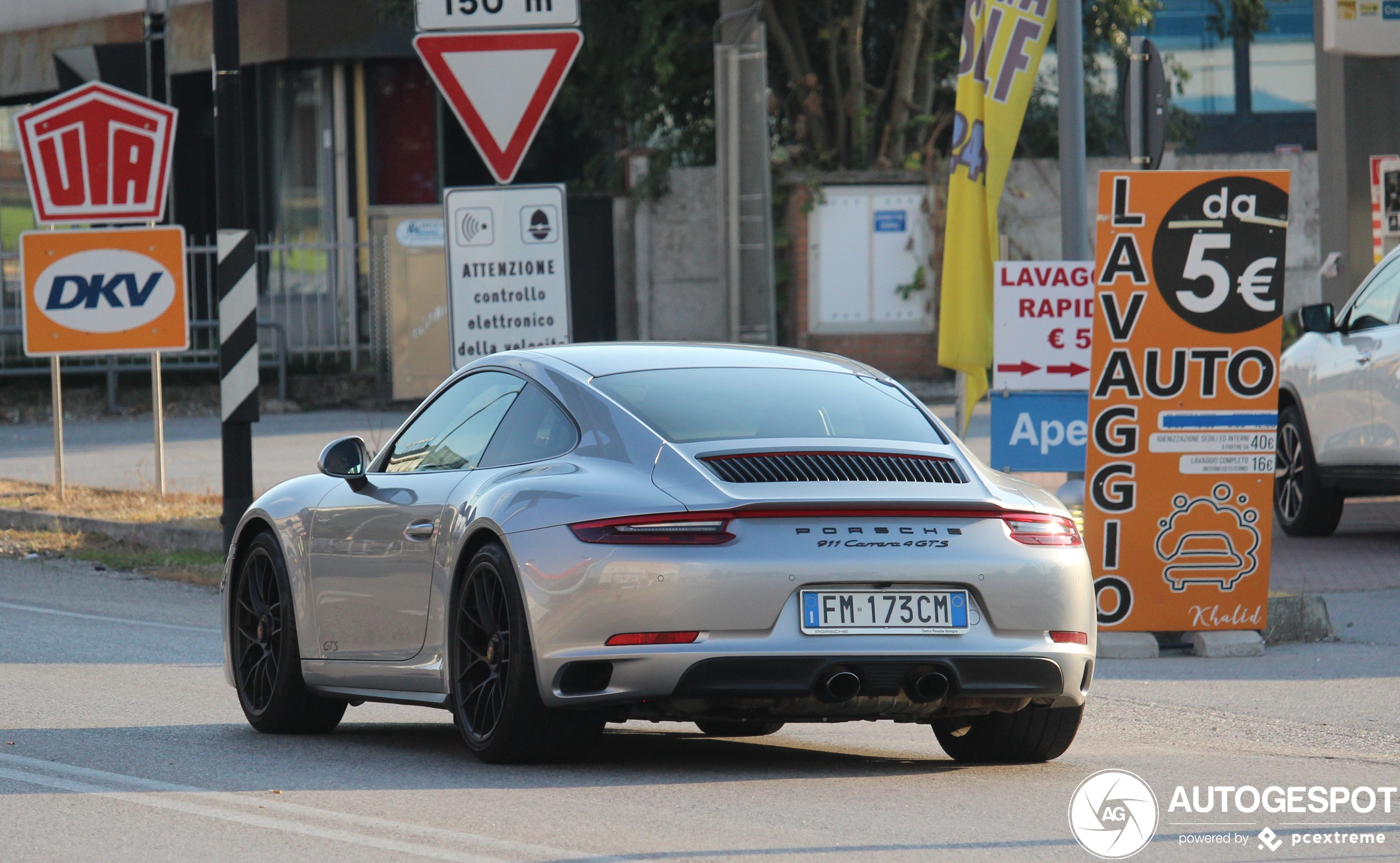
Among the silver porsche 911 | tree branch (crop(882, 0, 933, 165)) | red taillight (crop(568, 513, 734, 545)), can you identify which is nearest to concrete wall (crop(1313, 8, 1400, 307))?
tree branch (crop(882, 0, 933, 165))

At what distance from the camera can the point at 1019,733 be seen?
6734 millimetres

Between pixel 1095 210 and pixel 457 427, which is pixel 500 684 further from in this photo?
pixel 1095 210

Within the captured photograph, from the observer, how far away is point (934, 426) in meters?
6.78

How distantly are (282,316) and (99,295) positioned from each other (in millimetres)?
11081

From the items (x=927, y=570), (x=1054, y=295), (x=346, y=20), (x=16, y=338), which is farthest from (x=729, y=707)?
(x=346, y=20)

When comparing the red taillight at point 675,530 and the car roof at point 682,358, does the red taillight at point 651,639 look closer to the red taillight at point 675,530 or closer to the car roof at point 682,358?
the red taillight at point 675,530

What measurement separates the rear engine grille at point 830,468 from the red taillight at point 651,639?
0.48 m

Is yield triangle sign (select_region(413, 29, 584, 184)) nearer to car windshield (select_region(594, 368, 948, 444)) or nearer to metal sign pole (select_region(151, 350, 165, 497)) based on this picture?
car windshield (select_region(594, 368, 948, 444))

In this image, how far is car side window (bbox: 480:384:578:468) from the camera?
658 centimetres

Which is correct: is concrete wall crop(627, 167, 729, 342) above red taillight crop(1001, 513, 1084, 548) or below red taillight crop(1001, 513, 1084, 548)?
above

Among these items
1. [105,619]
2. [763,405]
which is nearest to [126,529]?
[105,619]

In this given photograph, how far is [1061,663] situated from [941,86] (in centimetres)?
2254

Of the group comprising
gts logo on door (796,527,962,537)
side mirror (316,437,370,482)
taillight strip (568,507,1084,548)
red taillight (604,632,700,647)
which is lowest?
red taillight (604,632,700,647)

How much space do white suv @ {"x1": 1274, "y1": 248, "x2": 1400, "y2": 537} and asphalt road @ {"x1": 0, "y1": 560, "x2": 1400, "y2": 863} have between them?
12.1 ft
